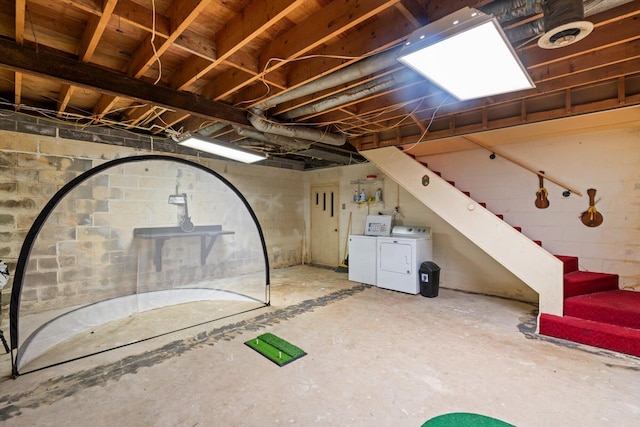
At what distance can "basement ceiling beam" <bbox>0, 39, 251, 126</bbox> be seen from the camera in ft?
6.88

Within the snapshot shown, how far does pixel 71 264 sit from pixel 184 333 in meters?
1.65

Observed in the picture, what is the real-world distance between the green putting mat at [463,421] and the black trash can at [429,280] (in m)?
2.59

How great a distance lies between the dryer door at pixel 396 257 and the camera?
15.0 ft

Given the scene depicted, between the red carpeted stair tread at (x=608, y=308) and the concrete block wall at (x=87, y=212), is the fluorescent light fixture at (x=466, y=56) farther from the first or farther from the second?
the concrete block wall at (x=87, y=212)

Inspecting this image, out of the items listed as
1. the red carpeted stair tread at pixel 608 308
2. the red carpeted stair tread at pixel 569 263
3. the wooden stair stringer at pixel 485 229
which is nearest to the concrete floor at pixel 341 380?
the red carpeted stair tread at pixel 608 308

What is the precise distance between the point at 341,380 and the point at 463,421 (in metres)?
0.88

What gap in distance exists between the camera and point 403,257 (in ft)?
15.2

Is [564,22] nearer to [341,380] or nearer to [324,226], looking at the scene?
[341,380]

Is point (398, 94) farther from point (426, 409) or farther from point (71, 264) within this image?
point (71, 264)

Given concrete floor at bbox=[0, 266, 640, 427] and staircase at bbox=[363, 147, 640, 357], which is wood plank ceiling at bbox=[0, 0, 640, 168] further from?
concrete floor at bbox=[0, 266, 640, 427]

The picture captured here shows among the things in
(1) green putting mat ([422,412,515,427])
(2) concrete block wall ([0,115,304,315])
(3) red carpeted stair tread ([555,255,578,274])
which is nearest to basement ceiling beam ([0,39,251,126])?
(2) concrete block wall ([0,115,304,315])

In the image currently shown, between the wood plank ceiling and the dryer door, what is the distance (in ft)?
6.01

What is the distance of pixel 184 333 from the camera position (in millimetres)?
3178

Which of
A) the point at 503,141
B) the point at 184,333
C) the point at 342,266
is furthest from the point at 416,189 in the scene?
the point at 184,333
